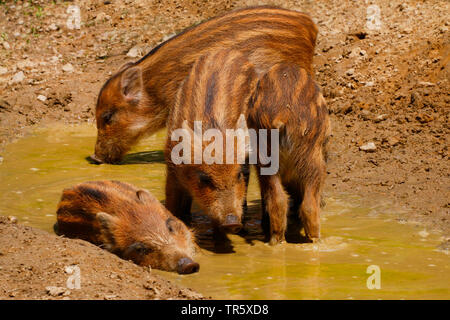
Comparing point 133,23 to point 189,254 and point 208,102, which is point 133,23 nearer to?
point 208,102

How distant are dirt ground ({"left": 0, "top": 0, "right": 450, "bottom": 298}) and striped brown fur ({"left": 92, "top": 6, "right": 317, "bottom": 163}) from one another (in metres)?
1.17

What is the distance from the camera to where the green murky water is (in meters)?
4.30

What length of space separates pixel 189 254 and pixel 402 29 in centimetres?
541

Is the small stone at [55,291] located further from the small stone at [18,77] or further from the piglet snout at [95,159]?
the small stone at [18,77]

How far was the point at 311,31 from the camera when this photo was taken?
7652mm

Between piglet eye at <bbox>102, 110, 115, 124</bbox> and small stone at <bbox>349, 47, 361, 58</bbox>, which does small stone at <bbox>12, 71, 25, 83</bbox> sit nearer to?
piglet eye at <bbox>102, 110, 115, 124</bbox>

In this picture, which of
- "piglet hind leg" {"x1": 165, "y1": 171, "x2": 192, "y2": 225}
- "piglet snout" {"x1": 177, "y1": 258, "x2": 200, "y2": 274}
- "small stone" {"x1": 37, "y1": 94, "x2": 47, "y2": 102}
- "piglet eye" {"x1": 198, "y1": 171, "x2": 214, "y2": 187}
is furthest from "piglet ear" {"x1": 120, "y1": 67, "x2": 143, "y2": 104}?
"piglet snout" {"x1": 177, "y1": 258, "x2": 200, "y2": 274}

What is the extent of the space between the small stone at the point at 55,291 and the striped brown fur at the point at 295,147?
185 cm

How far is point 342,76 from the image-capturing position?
8.97m

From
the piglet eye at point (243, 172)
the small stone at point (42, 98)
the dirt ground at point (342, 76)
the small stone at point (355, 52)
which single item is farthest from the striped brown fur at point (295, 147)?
the small stone at point (42, 98)

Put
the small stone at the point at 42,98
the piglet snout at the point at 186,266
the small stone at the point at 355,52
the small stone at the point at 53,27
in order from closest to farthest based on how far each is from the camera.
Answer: the piglet snout at the point at 186,266
the small stone at the point at 355,52
the small stone at the point at 42,98
the small stone at the point at 53,27

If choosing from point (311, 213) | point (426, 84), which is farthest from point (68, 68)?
point (311, 213)

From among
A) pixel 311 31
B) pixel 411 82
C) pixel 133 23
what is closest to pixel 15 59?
pixel 133 23

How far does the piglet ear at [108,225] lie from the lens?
4.91m
